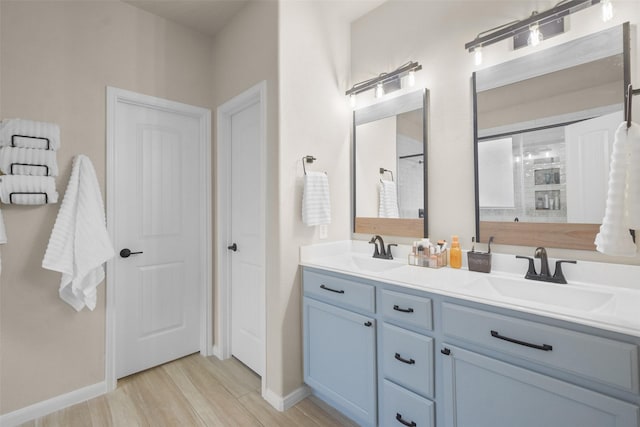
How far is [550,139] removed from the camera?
1.52 m

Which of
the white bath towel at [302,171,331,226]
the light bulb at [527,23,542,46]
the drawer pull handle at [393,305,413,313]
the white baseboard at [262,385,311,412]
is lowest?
the white baseboard at [262,385,311,412]

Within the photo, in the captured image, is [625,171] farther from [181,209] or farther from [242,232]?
[181,209]

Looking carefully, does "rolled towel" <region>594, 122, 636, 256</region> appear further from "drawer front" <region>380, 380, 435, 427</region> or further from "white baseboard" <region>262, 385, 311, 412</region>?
"white baseboard" <region>262, 385, 311, 412</region>

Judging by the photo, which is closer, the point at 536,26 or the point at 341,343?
the point at 536,26

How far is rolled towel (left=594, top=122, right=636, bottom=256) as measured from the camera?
117 centimetres

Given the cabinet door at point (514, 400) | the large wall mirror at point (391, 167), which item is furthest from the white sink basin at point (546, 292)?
the large wall mirror at point (391, 167)

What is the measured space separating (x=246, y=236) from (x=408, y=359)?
1545 mm

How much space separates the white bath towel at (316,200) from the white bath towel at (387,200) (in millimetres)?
422

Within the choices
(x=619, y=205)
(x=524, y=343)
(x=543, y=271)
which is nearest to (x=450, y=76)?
(x=619, y=205)

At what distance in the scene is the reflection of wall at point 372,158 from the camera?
2.21 meters

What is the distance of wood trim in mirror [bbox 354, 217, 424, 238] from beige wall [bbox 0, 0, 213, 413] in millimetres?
1936

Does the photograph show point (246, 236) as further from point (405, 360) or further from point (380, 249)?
point (405, 360)

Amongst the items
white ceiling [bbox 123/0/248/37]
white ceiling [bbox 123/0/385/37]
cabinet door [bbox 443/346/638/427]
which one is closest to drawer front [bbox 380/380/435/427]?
cabinet door [bbox 443/346/638/427]

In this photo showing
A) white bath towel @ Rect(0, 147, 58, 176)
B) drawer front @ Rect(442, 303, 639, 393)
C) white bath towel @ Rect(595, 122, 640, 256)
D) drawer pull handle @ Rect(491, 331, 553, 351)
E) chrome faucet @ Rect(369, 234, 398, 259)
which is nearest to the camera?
drawer front @ Rect(442, 303, 639, 393)
